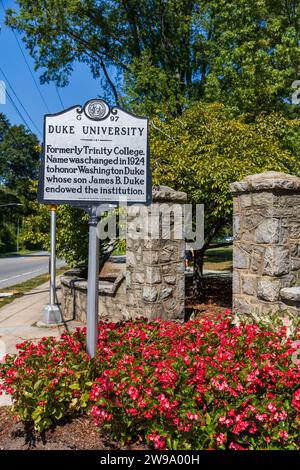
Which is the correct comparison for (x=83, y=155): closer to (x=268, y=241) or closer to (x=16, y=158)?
(x=268, y=241)

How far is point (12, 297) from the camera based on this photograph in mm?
11734

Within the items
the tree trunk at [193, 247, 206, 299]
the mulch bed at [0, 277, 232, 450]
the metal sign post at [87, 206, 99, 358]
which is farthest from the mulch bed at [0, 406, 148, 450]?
the tree trunk at [193, 247, 206, 299]

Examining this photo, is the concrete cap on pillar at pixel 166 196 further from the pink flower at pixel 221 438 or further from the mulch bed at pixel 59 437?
the pink flower at pixel 221 438

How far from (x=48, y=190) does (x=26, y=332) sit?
3.79 meters

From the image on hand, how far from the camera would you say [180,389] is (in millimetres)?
3023

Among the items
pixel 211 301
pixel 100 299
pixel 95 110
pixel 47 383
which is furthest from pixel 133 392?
pixel 211 301

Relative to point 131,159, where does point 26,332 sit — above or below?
below

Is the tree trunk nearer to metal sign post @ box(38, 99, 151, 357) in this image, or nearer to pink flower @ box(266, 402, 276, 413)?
metal sign post @ box(38, 99, 151, 357)

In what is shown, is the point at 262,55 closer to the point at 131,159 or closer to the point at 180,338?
the point at 131,159

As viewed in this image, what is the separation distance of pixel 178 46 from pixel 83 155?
1643 cm

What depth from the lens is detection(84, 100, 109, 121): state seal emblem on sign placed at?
4.07 metres

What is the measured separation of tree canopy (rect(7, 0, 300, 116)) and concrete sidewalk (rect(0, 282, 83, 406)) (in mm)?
7398

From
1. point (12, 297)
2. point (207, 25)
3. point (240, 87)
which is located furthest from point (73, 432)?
point (207, 25)

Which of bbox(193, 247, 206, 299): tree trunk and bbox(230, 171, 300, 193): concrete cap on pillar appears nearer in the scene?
bbox(230, 171, 300, 193): concrete cap on pillar
